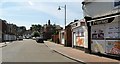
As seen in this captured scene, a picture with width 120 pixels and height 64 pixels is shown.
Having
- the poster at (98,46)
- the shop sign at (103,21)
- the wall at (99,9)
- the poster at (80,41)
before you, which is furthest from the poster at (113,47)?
the poster at (80,41)

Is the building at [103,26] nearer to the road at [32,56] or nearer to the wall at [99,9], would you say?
the wall at [99,9]

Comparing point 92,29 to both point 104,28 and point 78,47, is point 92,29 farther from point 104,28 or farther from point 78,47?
point 78,47

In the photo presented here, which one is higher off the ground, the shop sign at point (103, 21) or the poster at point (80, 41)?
the shop sign at point (103, 21)

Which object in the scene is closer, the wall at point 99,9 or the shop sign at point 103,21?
the shop sign at point 103,21

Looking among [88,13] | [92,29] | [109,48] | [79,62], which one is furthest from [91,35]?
[79,62]

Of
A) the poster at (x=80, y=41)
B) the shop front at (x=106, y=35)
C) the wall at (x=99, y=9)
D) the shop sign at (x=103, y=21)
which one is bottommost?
the poster at (x=80, y=41)

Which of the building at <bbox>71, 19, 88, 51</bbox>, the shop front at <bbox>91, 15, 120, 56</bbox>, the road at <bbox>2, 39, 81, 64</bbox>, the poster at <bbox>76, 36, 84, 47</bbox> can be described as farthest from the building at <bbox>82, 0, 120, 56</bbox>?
the poster at <bbox>76, 36, 84, 47</bbox>

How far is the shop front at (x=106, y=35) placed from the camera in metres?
21.6

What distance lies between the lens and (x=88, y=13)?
29109 millimetres

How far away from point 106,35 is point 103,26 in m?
0.98

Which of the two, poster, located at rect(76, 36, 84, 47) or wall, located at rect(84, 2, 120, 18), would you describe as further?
poster, located at rect(76, 36, 84, 47)

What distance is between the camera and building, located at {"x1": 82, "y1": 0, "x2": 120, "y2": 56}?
2167 cm

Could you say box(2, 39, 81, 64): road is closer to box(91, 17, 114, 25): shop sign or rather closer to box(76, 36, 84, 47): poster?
box(76, 36, 84, 47): poster

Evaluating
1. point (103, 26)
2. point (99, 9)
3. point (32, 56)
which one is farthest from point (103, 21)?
point (32, 56)
